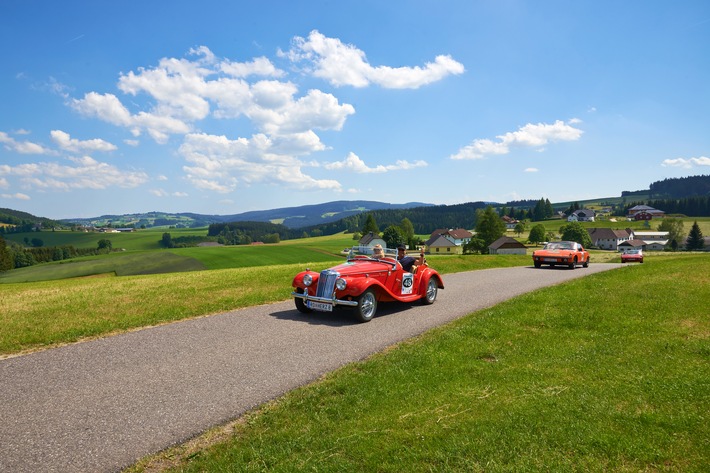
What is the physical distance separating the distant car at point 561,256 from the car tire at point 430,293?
46.7ft

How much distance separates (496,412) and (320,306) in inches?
251

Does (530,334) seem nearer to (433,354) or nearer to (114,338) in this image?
(433,354)

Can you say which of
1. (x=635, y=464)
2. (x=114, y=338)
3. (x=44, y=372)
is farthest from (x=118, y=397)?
(x=635, y=464)

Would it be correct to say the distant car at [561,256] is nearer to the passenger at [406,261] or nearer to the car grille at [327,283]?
the passenger at [406,261]

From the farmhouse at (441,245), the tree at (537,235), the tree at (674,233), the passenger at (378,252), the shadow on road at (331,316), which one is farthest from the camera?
the farmhouse at (441,245)

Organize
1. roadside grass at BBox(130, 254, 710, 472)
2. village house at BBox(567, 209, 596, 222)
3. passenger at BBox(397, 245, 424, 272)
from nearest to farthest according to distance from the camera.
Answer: roadside grass at BBox(130, 254, 710, 472) < passenger at BBox(397, 245, 424, 272) < village house at BBox(567, 209, 596, 222)

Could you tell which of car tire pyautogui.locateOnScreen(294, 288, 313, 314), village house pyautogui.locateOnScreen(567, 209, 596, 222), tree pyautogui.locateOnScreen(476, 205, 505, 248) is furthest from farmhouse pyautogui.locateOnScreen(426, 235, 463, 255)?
car tire pyautogui.locateOnScreen(294, 288, 313, 314)

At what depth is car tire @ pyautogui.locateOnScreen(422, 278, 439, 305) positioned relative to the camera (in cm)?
1249

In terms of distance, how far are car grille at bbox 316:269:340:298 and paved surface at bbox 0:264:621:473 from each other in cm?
72

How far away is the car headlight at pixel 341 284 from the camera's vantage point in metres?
10.1

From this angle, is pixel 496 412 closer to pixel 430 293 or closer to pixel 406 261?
pixel 406 261

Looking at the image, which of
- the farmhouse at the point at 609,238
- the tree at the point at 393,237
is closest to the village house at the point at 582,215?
the farmhouse at the point at 609,238

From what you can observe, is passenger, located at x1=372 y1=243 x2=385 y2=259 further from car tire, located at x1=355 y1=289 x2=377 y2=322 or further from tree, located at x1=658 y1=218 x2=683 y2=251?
tree, located at x1=658 y1=218 x2=683 y2=251

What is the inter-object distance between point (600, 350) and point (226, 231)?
182 m
